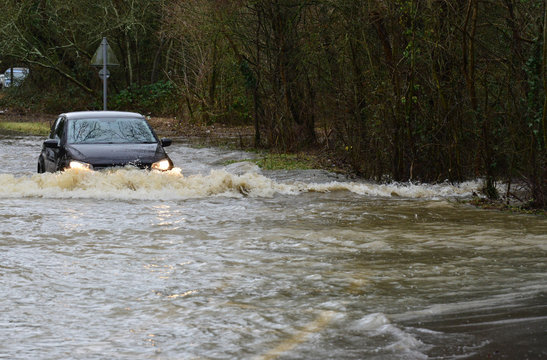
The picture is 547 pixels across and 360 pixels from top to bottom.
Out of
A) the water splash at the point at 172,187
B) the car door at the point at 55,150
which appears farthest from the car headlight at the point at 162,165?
the car door at the point at 55,150

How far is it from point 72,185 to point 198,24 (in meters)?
18.2

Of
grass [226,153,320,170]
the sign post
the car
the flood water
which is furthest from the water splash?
the sign post

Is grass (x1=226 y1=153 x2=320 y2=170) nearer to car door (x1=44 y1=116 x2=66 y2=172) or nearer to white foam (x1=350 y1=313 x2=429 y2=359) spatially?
car door (x1=44 y1=116 x2=66 y2=172)

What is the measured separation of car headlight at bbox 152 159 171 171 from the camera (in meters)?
15.7

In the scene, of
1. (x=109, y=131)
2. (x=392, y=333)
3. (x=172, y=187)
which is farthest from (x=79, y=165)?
(x=392, y=333)

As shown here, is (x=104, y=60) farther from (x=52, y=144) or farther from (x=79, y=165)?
(x=79, y=165)

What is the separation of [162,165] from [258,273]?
6.96 meters

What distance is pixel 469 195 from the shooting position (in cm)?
1598

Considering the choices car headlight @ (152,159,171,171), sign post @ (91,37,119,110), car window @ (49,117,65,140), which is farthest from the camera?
sign post @ (91,37,119,110)

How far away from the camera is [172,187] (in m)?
16.1

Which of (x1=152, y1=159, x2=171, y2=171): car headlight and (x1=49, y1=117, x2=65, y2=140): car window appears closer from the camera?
(x1=152, y1=159, x2=171, y2=171): car headlight

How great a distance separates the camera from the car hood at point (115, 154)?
15.3m

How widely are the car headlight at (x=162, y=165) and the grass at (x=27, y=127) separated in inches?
813

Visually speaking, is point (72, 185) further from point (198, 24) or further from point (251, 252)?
point (198, 24)
